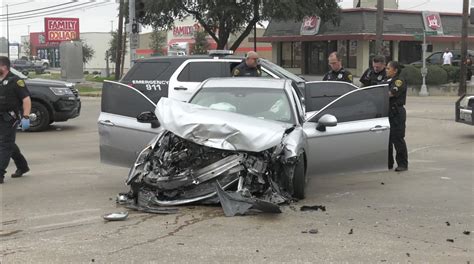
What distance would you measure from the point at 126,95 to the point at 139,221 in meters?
2.37

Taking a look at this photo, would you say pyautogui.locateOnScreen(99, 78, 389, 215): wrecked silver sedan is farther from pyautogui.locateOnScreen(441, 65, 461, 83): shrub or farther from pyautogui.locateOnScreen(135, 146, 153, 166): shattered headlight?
pyautogui.locateOnScreen(441, 65, 461, 83): shrub

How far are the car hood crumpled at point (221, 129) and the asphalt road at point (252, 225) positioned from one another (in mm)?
748

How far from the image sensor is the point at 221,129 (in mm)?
6012

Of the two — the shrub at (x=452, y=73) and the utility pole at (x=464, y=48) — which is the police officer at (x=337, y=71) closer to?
the utility pole at (x=464, y=48)

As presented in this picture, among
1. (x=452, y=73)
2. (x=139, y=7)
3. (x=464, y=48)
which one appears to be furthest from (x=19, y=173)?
(x=452, y=73)

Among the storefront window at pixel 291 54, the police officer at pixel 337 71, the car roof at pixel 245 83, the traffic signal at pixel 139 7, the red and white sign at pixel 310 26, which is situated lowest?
the car roof at pixel 245 83

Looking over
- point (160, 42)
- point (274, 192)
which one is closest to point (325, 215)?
point (274, 192)

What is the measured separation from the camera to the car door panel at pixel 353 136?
23.7 feet

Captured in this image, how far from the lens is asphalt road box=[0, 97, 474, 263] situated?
188 inches

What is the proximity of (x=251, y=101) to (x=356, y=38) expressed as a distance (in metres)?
29.8

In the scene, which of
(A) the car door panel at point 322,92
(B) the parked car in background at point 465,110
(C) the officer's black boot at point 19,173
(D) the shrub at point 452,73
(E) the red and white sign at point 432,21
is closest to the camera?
(C) the officer's black boot at point 19,173

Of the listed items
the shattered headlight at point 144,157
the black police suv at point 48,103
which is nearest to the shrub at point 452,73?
the black police suv at point 48,103

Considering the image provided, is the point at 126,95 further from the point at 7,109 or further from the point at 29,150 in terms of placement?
the point at 29,150

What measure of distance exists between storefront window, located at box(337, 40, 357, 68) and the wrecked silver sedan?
3141 cm
